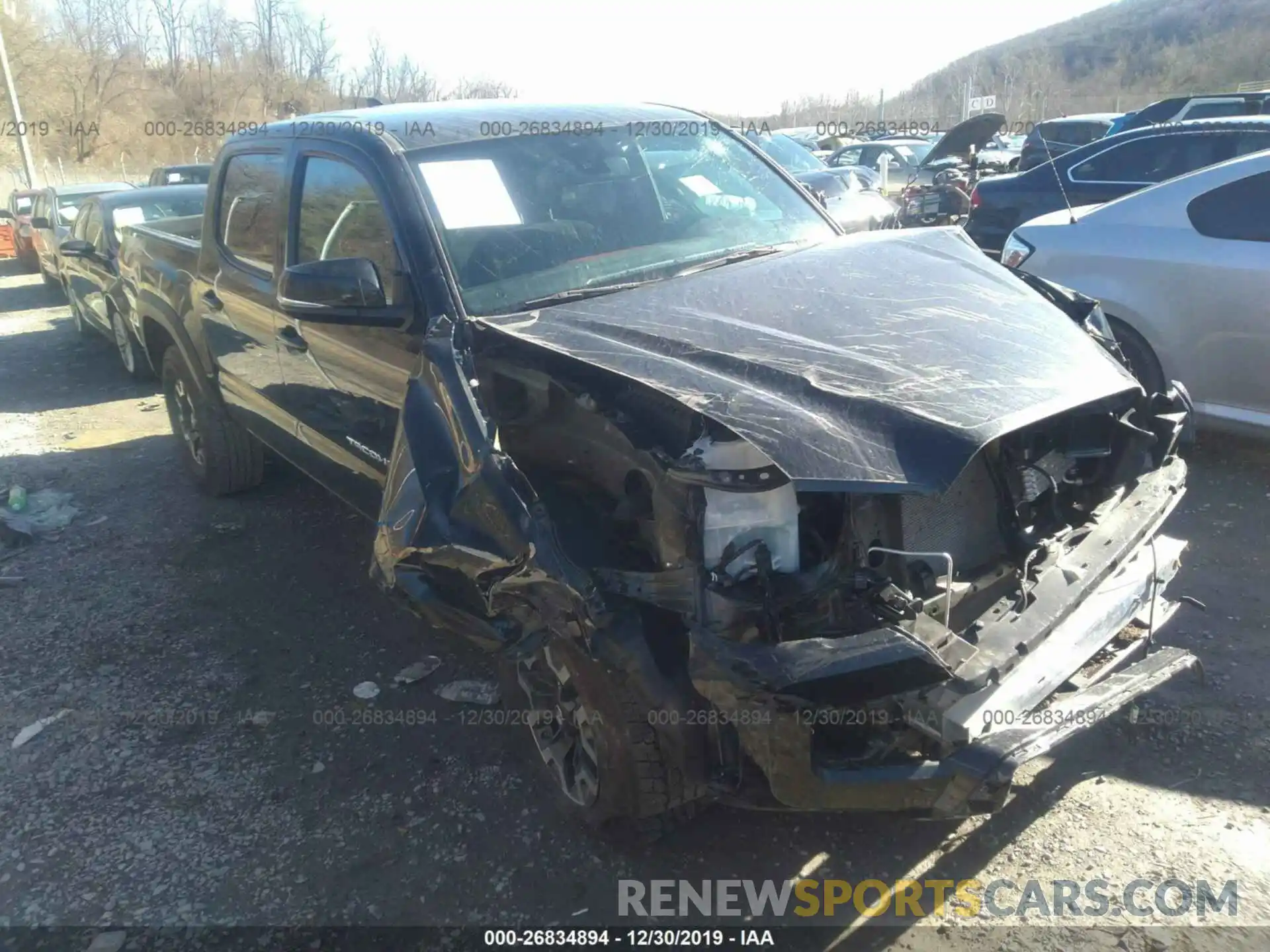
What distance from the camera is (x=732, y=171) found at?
392cm

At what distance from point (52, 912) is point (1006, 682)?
103 inches

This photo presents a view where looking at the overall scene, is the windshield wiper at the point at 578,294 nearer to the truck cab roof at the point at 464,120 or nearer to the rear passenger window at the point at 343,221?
the rear passenger window at the point at 343,221

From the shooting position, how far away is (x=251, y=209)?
14.0 ft

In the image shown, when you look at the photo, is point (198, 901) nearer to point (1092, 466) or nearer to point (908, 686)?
point (908, 686)

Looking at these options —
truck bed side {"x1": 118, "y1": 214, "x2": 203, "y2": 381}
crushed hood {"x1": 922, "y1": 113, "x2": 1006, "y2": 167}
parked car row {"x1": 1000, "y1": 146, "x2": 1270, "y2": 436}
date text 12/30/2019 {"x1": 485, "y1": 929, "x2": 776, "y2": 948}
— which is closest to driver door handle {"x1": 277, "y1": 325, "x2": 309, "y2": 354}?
truck bed side {"x1": 118, "y1": 214, "x2": 203, "y2": 381}

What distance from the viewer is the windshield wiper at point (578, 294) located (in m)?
2.99

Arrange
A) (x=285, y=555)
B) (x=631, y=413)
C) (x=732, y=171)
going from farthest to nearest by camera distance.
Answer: (x=285, y=555) < (x=732, y=171) < (x=631, y=413)

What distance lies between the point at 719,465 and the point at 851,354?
568 millimetres

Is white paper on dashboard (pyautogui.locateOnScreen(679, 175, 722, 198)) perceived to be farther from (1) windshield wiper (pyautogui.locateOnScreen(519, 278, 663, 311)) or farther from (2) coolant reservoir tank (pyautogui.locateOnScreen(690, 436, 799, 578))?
(2) coolant reservoir tank (pyautogui.locateOnScreen(690, 436, 799, 578))

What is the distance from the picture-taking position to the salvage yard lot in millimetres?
2621

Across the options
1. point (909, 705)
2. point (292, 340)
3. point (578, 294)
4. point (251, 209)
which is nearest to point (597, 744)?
point (909, 705)

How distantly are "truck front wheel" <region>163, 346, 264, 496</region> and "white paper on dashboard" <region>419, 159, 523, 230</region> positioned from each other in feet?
8.18

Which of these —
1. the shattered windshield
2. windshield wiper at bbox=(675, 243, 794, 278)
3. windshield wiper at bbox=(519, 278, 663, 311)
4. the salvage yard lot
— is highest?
the shattered windshield

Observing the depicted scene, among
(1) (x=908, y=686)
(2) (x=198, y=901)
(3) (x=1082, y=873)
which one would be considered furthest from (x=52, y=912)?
(3) (x=1082, y=873)
